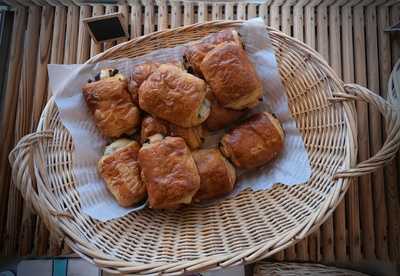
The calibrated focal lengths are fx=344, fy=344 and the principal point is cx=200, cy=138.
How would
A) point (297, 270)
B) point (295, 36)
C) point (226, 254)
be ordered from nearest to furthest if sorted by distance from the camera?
point (226, 254)
point (297, 270)
point (295, 36)

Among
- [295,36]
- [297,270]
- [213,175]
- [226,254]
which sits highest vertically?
[295,36]

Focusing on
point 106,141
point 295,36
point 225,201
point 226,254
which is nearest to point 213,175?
point 225,201

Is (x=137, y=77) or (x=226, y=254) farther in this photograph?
(x=137, y=77)

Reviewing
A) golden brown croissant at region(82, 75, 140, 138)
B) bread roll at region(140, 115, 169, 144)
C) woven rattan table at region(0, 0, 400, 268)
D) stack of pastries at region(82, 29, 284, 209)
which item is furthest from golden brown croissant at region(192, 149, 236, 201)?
woven rattan table at region(0, 0, 400, 268)

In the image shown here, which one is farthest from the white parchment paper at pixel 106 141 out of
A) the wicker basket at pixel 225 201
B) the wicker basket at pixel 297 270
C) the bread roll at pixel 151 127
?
the wicker basket at pixel 297 270

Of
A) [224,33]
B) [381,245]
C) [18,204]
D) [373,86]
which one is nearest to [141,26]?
[224,33]

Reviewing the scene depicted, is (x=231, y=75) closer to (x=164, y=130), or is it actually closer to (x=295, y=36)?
(x=164, y=130)

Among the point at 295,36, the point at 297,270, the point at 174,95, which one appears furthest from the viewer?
the point at 295,36

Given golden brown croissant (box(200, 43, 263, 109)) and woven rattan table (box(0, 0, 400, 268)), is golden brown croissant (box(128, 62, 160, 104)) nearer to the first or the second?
golden brown croissant (box(200, 43, 263, 109))
